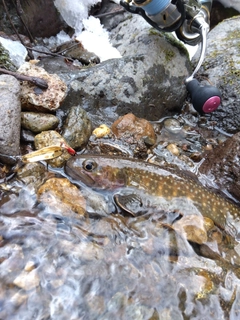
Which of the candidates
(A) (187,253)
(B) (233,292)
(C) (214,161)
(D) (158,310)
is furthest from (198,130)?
(D) (158,310)

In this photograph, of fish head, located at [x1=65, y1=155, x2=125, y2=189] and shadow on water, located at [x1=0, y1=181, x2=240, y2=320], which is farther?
fish head, located at [x1=65, y1=155, x2=125, y2=189]

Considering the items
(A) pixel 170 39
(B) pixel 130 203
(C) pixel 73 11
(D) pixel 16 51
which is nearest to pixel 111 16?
(C) pixel 73 11

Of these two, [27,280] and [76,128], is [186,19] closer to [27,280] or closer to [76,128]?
[76,128]

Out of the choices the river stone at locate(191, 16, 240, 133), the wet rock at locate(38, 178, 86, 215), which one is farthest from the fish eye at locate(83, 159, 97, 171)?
the river stone at locate(191, 16, 240, 133)

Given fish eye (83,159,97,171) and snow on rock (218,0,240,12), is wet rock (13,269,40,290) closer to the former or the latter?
fish eye (83,159,97,171)

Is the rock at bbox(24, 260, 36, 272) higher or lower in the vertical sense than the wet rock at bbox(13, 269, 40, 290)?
lower

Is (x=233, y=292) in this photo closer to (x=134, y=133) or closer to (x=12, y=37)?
(x=134, y=133)
